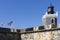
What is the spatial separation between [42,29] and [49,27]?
51cm

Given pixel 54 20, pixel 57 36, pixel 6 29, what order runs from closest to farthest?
pixel 57 36
pixel 6 29
pixel 54 20

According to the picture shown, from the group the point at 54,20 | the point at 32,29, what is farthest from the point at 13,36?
the point at 54,20

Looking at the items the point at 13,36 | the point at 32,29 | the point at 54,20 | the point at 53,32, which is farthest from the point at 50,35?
the point at 54,20

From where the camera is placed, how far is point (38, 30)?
50.5 feet

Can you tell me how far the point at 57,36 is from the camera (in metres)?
14.6

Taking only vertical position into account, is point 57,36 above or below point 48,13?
below

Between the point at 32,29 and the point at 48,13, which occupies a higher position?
the point at 48,13

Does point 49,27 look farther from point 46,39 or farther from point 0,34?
point 0,34

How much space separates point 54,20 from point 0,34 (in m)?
48.8

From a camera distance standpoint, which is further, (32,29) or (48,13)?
(48,13)

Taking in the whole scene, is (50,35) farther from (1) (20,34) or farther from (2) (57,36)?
(1) (20,34)

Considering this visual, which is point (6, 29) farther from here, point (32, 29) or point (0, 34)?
point (32, 29)

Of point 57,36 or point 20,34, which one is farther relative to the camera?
point 20,34

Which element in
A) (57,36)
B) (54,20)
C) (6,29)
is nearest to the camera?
(57,36)
